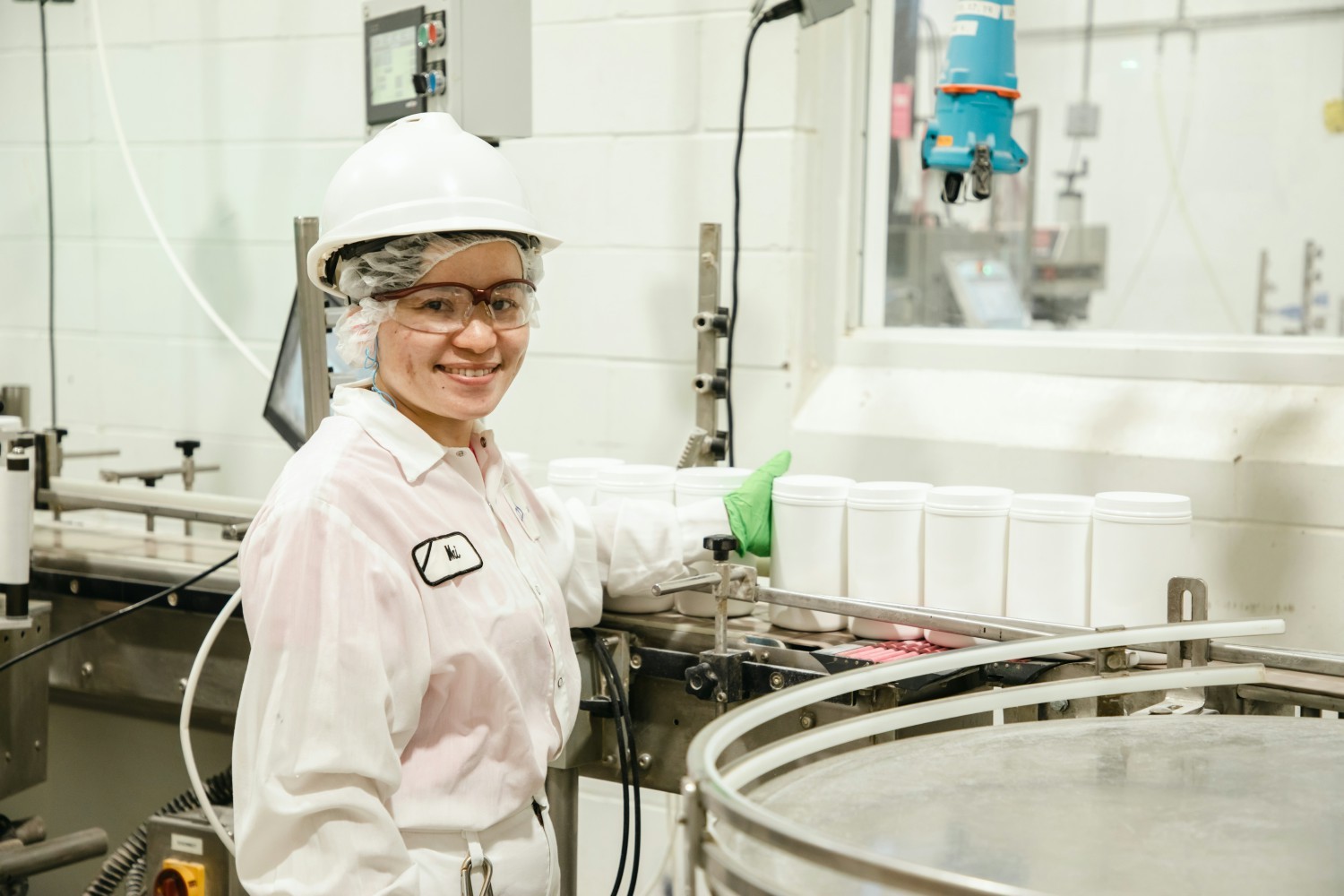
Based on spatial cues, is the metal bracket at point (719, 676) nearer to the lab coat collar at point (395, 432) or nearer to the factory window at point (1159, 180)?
the lab coat collar at point (395, 432)

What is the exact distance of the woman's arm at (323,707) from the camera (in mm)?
1188

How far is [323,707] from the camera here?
119 centimetres

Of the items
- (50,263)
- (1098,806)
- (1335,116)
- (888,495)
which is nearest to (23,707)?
(888,495)

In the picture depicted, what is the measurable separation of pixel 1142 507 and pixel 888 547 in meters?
0.31

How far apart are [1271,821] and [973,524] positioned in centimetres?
72

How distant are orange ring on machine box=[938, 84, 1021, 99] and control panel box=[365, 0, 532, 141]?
2.11 feet

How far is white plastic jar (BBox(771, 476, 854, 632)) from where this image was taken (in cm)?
168

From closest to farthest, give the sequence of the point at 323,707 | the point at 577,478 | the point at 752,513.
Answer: the point at 323,707
the point at 752,513
the point at 577,478

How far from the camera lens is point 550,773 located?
1798 millimetres

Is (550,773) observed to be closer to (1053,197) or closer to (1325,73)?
(1325,73)

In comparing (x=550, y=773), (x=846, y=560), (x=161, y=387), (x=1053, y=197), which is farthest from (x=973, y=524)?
(x=1053, y=197)

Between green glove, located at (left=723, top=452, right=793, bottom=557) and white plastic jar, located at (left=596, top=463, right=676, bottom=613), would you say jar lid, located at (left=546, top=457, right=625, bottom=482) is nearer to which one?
white plastic jar, located at (left=596, top=463, right=676, bottom=613)

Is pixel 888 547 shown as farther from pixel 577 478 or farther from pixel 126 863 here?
pixel 126 863

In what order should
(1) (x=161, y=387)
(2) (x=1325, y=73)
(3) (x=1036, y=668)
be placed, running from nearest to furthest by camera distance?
(3) (x=1036, y=668) < (1) (x=161, y=387) < (2) (x=1325, y=73)
